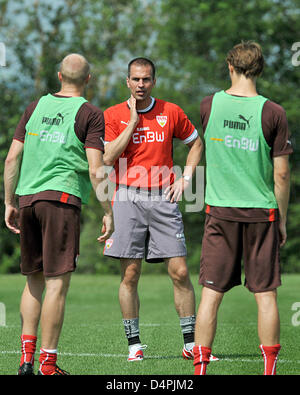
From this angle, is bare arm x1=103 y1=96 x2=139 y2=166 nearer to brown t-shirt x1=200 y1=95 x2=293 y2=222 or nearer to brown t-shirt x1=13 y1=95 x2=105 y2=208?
brown t-shirt x1=13 y1=95 x2=105 y2=208

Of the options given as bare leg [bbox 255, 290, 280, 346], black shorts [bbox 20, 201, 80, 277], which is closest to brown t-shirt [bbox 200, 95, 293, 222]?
bare leg [bbox 255, 290, 280, 346]

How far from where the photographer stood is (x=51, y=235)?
16.6 feet

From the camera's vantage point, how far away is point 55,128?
202 inches

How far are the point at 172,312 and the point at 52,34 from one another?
943 inches

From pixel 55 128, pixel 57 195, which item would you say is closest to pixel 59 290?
pixel 57 195

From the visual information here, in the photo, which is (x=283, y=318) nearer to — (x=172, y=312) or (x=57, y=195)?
(x=172, y=312)

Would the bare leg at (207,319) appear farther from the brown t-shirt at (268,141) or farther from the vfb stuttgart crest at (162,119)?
the vfb stuttgart crest at (162,119)

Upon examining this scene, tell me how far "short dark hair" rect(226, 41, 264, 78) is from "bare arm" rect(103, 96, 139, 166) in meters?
1.43

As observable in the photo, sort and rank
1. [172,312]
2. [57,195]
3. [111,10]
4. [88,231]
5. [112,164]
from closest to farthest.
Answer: [57,195] < [112,164] < [172,312] < [88,231] < [111,10]

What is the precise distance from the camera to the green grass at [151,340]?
562 centimetres

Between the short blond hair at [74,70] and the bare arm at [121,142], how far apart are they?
89 centimetres

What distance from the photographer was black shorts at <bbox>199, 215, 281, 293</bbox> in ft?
15.6
